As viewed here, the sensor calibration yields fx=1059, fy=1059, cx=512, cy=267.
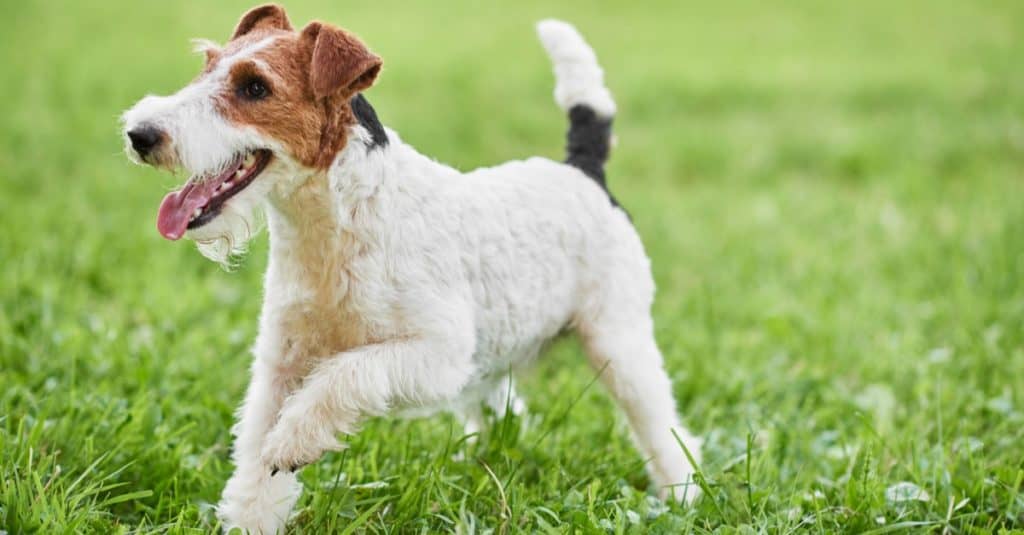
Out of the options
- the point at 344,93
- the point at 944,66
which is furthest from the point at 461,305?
the point at 944,66

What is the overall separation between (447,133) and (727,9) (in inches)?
377

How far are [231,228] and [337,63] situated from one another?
0.57 meters

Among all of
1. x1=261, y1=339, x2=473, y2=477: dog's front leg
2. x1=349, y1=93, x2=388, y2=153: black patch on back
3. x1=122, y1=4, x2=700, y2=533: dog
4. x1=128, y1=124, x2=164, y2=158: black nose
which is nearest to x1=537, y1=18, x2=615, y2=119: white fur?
x1=122, y1=4, x2=700, y2=533: dog

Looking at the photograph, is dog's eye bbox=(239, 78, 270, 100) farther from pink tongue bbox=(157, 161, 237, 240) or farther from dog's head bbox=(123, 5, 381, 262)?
pink tongue bbox=(157, 161, 237, 240)

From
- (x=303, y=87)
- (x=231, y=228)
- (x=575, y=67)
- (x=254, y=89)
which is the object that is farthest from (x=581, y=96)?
(x=231, y=228)

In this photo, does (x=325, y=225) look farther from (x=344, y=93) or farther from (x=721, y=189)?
(x=721, y=189)

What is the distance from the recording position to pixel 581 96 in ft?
14.4

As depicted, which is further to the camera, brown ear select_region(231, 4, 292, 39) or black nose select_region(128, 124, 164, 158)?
brown ear select_region(231, 4, 292, 39)

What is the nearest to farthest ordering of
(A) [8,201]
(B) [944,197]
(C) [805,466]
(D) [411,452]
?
1. (D) [411,452]
2. (C) [805,466]
3. (A) [8,201]
4. (B) [944,197]

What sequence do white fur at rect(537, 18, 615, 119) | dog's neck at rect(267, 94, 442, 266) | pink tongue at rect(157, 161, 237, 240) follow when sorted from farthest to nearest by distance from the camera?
white fur at rect(537, 18, 615, 119)
dog's neck at rect(267, 94, 442, 266)
pink tongue at rect(157, 161, 237, 240)

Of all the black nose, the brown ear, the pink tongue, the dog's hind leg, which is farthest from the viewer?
the dog's hind leg

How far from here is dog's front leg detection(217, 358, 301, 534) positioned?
3.33 m

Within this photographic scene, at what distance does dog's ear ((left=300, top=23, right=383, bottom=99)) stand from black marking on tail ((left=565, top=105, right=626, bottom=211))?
1.41 metres

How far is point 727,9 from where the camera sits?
1797 cm
